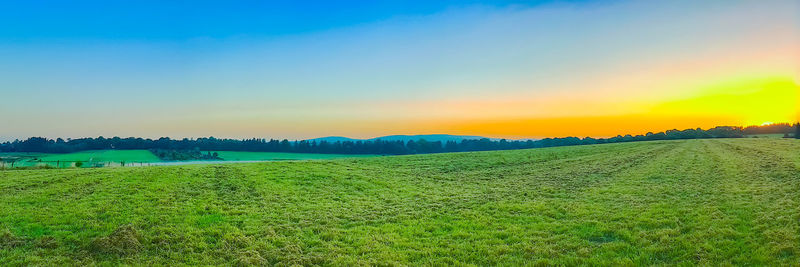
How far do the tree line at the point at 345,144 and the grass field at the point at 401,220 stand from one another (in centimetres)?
7328

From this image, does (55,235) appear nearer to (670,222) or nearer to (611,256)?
(611,256)

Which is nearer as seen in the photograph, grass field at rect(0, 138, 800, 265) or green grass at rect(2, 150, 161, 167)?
grass field at rect(0, 138, 800, 265)

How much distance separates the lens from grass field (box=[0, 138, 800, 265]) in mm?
9273

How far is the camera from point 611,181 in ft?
73.9

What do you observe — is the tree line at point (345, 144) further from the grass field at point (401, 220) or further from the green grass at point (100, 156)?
the grass field at point (401, 220)

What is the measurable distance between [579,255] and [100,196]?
62.5 feet

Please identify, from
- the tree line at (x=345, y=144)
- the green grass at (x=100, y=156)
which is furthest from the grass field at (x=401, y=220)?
the tree line at (x=345, y=144)

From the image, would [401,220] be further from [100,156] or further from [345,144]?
[345,144]

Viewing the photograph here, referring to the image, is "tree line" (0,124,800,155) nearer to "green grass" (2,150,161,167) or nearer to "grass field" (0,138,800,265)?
"green grass" (2,150,161,167)

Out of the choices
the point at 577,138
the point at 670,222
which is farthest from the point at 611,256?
the point at 577,138

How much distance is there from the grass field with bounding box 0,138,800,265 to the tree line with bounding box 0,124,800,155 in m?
73.3

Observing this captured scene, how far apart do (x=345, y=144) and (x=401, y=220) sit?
96.5 metres

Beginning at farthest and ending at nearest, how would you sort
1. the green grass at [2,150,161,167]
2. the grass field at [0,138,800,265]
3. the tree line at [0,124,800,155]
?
the tree line at [0,124,800,155], the green grass at [2,150,161,167], the grass field at [0,138,800,265]

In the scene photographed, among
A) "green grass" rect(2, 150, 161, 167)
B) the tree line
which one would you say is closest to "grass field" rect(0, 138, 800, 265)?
"green grass" rect(2, 150, 161, 167)
